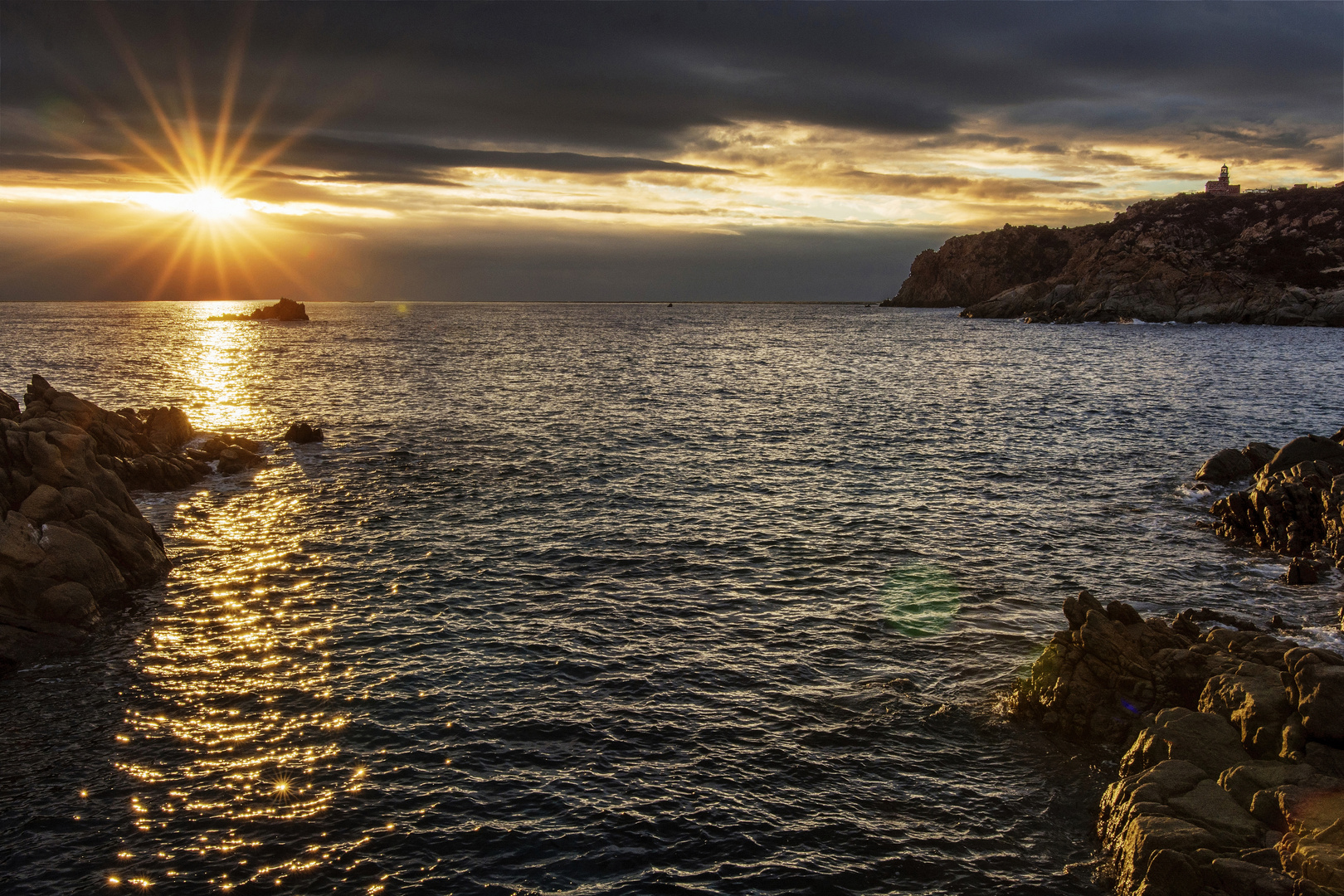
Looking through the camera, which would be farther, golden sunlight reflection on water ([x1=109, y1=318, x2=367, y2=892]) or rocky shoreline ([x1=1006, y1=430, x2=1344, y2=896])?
golden sunlight reflection on water ([x1=109, y1=318, x2=367, y2=892])

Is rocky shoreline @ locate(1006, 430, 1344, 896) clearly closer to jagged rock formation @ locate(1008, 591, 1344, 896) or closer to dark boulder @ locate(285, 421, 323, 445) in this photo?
jagged rock formation @ locate(1008, 591, 1344, 896)

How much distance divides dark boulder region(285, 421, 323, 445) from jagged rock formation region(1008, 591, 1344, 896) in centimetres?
4867

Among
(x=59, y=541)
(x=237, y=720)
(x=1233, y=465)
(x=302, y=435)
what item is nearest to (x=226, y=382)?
(x=302, y=435)

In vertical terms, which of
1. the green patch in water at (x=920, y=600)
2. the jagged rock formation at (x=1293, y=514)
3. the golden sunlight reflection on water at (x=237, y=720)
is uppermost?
the jagged rock formation at (x=1293, y=514)

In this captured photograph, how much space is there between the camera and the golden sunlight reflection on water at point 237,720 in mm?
14969

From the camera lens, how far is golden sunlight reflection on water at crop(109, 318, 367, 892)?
1497 cm

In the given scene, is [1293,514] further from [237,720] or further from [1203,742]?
[237,720]

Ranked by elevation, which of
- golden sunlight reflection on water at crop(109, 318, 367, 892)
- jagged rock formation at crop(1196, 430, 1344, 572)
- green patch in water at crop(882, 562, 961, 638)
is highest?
jagged rock formation at crop(1196, 430, 1344, 572)

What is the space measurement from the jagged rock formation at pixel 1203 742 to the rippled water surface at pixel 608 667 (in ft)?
3.88

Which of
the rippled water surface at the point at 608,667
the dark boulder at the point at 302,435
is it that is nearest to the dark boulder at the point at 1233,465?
the rippled water surface at the point at 608,667

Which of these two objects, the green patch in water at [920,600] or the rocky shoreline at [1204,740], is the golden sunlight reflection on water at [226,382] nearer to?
the green patch in water at [920,600]

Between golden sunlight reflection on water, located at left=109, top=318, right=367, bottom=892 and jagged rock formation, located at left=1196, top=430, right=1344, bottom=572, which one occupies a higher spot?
jagged rock formation, located at left=1196, top=430, right=1344, bottom=572

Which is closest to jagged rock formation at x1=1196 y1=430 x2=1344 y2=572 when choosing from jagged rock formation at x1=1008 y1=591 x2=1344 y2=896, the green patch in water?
jagged rock formation at x1=1008 y1=591 x2=1344 y2=896

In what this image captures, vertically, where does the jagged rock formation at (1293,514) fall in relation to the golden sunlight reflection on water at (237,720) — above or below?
above
